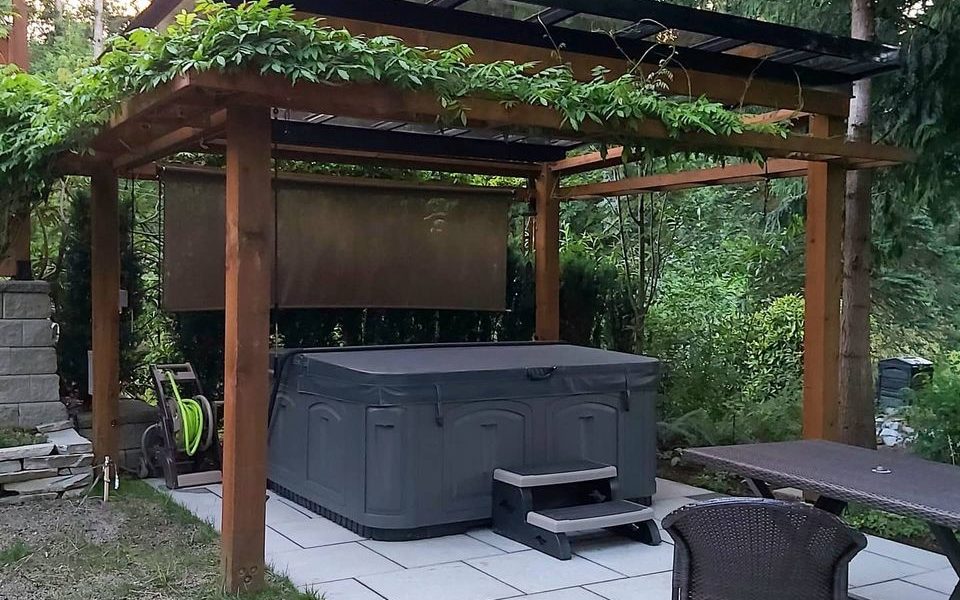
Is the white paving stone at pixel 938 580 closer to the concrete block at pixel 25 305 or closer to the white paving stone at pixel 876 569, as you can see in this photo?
the white paving stone at pixel 876 569

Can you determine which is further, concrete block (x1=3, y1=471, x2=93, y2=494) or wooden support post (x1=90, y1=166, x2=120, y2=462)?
wooden support post (x1=90, y1=166, x2=120, y2=462)

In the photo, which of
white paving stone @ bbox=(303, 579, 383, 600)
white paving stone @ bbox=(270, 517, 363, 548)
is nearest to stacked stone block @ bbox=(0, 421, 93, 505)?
white paving stone @ bbox=(270, 517, 363, 548)

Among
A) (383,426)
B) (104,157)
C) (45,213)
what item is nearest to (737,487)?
(383,426)

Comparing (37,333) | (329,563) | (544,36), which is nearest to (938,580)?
(329,563)

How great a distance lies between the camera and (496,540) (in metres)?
4.79

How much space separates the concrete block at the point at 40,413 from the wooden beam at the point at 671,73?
3199mm

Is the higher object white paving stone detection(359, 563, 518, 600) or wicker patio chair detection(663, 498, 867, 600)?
wicker patio chair detection(663, 498, 867, 600)

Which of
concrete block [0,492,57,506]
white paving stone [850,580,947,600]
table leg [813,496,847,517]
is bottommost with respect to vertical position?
white paving stone [850,580,947,600]

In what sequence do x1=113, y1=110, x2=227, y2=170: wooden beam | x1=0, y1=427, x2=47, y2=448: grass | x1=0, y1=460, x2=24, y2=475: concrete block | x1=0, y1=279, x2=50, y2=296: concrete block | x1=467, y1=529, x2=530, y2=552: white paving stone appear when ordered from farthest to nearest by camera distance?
x1=0, y1=279, x2=50, y2=296: concrete block → x1=0, y1=427, x2=47, y2=448: grass → x1=0, y1=460, x2=24, y2=475: concrete block → x1=467, y1=529, x2=530, y2=552: white paving stone → x1=113, y1=110, x2=227, y2=170: wooden beam

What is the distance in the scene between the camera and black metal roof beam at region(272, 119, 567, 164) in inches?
243

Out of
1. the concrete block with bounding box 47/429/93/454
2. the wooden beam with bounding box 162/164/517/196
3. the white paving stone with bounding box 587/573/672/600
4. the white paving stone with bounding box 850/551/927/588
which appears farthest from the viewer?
the wooden beam with bounding box 162/164/517/196

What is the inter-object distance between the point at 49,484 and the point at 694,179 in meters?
4.42

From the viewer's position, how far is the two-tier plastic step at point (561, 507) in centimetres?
452

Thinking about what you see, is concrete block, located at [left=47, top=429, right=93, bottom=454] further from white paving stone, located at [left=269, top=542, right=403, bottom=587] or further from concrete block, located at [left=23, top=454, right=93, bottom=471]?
white paving stone, located at [left=269, top=542, right=403, bottom=587]
